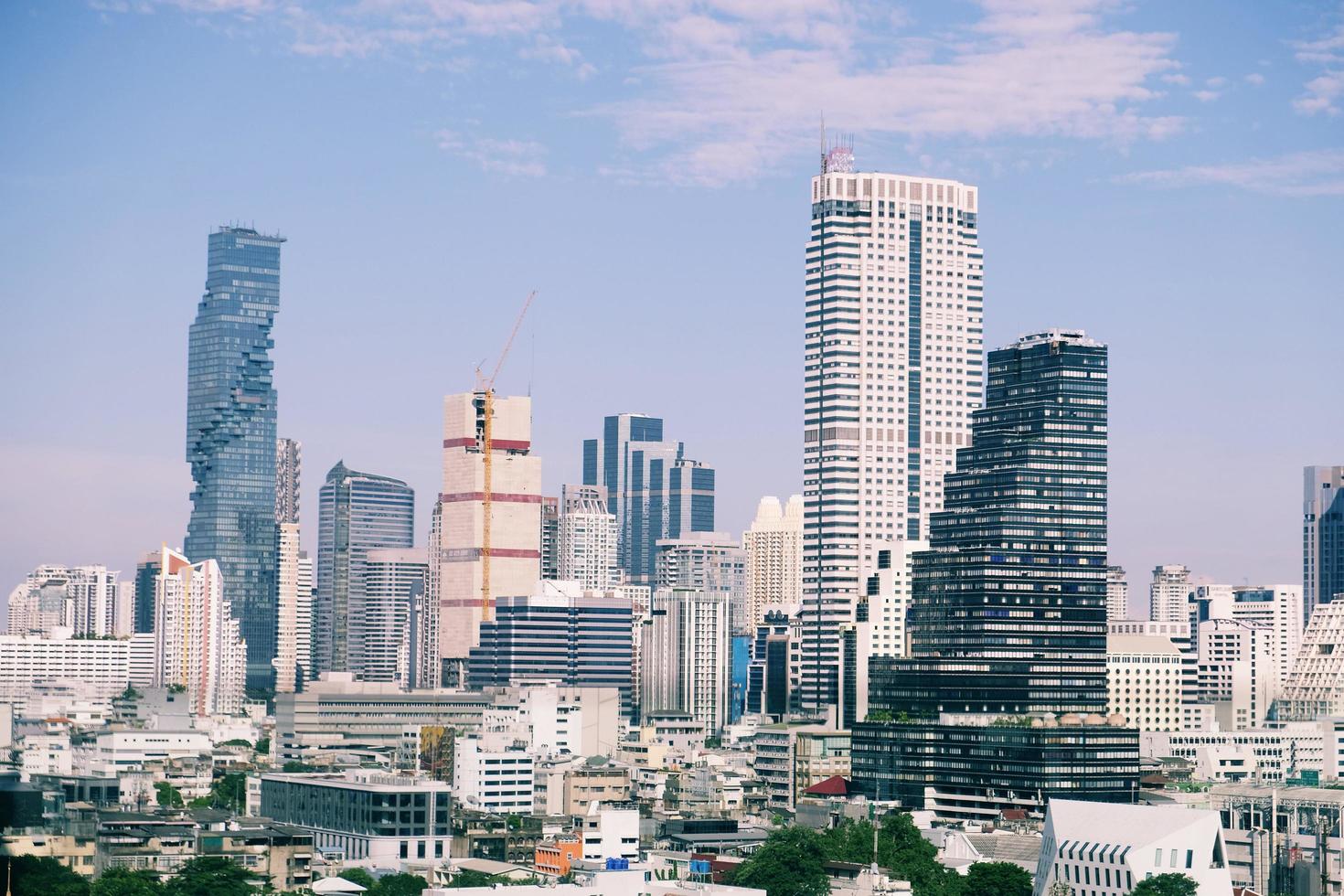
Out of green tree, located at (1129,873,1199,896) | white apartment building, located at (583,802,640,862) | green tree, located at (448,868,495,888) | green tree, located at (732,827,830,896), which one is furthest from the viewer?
white apartment building, located at (583,802,640,862)

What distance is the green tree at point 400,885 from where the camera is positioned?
149875 mm

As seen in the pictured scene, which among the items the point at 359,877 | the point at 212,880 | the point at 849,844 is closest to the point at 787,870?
the point at 849,844

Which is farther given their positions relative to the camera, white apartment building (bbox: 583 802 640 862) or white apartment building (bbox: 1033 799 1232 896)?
white apartment building (bbox: 583 802 640 862)

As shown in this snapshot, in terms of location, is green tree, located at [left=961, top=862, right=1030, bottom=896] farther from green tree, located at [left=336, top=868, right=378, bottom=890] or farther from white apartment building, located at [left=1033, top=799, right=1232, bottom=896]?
green tree, located at [left=336, top=868, right=378, bottom=890]

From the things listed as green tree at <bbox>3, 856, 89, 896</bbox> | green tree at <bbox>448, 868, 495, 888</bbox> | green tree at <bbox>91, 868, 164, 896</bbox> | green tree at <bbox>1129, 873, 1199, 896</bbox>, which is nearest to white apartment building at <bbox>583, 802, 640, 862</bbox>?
green tree at <bbox>448, 868, 495, 888</bbox>

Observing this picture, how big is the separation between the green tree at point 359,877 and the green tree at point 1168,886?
4744 centimetres

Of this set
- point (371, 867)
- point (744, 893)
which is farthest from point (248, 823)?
point (744, 893)

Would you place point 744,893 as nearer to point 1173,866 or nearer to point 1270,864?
point 1173,866

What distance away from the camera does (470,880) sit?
6093 inches

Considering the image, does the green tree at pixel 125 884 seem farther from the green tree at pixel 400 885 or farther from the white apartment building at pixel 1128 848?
the white apartment building at pixel 1128 848

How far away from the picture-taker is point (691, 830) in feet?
631

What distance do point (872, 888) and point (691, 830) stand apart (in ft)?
146

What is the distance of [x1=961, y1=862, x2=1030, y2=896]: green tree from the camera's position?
495 feet

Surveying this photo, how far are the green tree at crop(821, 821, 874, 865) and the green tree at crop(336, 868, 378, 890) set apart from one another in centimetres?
2955
